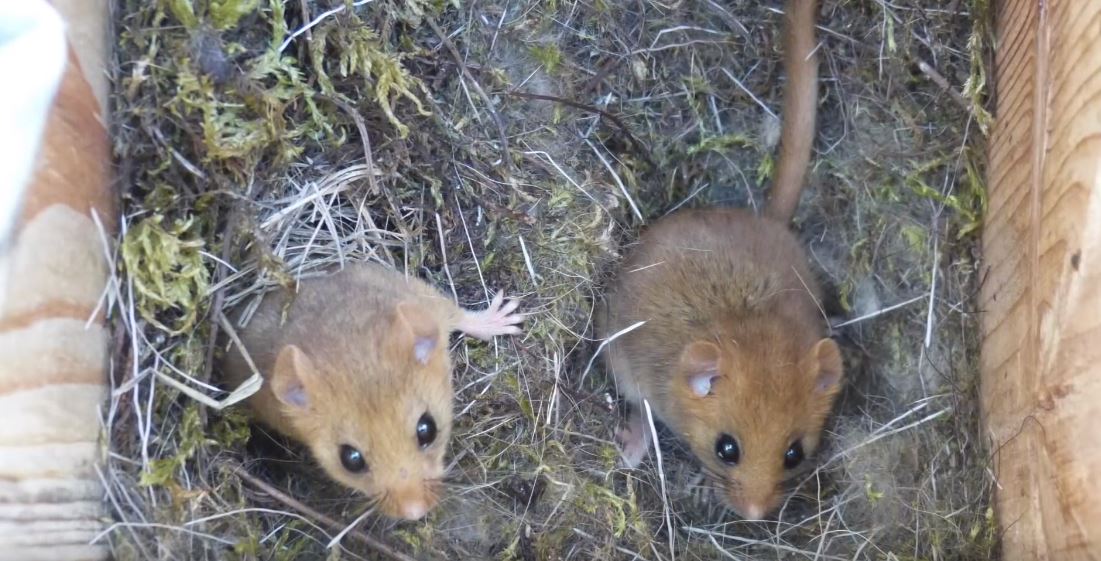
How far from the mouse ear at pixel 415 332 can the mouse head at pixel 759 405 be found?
3.41 ft

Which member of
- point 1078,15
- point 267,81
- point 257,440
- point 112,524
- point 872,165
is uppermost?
point 1078,15

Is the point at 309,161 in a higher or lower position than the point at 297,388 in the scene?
higher

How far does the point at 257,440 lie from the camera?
12.3ft

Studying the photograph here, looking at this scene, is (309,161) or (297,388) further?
(309,161)

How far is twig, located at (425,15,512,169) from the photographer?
11.8 feet

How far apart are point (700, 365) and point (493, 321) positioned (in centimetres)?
87

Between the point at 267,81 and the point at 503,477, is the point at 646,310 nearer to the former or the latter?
the point at 503,477

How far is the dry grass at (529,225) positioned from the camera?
3.03m

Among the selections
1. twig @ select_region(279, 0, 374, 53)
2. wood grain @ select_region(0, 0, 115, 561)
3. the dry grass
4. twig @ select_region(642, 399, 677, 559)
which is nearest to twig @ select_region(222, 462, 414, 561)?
the dry grass

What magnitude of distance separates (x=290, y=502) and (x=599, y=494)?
119 centimetres

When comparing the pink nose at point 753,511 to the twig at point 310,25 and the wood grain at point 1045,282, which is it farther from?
the twig at point 310,25

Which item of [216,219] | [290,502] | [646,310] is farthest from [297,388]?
[646,310]

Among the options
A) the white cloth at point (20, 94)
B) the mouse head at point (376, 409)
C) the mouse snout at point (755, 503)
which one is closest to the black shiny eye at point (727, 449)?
the mouse snout at point (755, 503)

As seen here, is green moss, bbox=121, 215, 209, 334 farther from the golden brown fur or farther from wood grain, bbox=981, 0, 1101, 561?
wood grain, bbox=981, 0, 1101, 561
